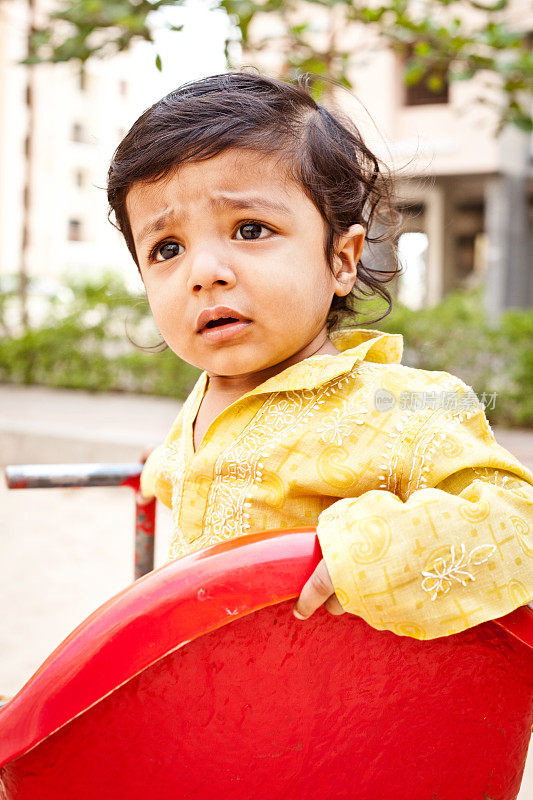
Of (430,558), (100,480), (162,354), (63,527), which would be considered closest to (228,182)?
(430,558)

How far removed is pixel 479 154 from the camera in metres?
10.5

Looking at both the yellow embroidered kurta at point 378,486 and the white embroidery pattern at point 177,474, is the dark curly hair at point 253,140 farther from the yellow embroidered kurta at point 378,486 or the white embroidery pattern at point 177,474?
the white embroidery pattern at point 177,474

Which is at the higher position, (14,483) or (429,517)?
(429,517)

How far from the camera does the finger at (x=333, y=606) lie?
68cm

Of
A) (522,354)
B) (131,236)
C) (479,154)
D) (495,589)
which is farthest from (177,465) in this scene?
(479,154)

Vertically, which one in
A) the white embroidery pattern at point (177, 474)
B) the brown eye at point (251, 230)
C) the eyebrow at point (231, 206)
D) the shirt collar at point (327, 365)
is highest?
the eyebrow at point (231, 206)

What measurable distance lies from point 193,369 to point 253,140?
184 inches

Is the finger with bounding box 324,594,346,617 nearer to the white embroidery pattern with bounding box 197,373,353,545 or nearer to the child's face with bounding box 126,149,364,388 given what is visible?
the white embroidery pattern with bounding box 197,373,353,545

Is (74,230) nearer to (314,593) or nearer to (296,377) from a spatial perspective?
(296,377)

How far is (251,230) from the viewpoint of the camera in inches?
35.5

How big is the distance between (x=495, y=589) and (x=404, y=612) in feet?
0.29

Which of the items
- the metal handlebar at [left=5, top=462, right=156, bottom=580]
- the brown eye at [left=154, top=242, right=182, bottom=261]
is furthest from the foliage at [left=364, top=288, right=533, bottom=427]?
the brown eye at [left=154, top=242, right=182, bottom=261]

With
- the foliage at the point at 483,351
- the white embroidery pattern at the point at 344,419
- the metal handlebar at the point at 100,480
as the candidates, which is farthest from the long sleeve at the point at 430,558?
the foliage at the point at 483,351

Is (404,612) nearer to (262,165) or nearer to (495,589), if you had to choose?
(495,589)
